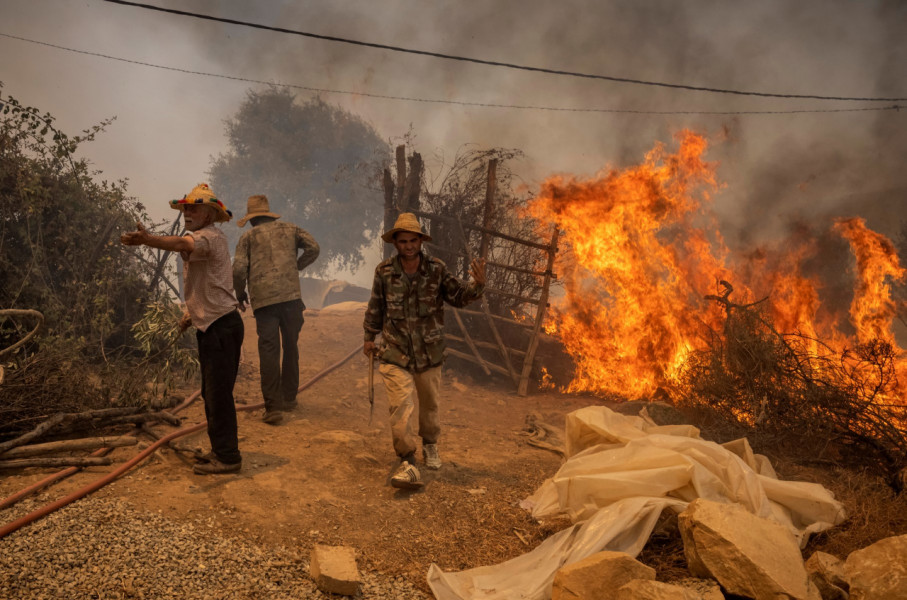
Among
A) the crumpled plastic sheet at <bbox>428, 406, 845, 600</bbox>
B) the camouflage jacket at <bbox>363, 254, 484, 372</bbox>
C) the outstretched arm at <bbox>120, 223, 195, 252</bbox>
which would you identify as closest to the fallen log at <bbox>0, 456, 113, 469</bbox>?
the outstretched arm at <bbox>120, 223, 195, 252</bbox>

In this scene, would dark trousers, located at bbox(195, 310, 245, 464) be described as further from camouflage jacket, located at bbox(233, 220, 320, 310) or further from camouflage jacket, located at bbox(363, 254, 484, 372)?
camouflage jacket, located at bbox(233, 220, 320, 310)

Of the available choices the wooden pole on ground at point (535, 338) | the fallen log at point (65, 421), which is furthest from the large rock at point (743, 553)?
the wooden pole on ground at point (535, 338)

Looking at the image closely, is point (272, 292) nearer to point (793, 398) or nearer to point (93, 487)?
point (93, 487)

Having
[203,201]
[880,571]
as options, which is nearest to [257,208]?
[203,201]

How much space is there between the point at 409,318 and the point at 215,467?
185cm

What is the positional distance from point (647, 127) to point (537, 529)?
16.1 metres

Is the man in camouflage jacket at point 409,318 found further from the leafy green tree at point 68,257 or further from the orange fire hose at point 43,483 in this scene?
the leafy green tree at point 68,257

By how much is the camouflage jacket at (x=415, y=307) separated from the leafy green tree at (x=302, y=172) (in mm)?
27257

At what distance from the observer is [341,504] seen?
3672mm

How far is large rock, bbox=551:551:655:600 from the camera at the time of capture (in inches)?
94.1

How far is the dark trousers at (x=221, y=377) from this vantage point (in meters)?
3.79

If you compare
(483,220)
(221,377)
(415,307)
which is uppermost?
(483,220)

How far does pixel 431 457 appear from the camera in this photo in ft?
14.8

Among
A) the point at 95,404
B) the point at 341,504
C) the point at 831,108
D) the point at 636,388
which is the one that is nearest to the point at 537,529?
the point at 341,504
